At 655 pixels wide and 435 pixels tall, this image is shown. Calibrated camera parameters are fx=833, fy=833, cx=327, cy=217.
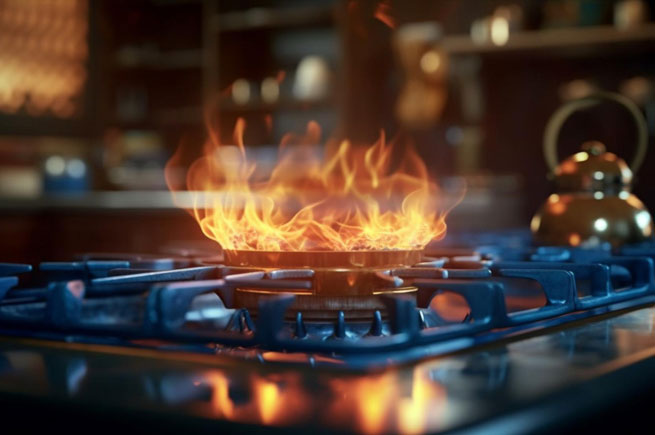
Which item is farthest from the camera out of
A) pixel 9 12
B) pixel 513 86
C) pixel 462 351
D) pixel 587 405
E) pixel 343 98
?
pixel 343 98

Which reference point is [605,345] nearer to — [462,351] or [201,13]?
[462,351]

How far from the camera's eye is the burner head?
1.93ft

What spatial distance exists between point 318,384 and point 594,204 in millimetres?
783

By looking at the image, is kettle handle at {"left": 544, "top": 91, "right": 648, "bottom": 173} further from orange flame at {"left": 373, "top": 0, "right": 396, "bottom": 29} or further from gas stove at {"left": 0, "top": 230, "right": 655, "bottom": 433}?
orange flame at {"left": 373, "top": 0, "right": 396, "bottom": 29}

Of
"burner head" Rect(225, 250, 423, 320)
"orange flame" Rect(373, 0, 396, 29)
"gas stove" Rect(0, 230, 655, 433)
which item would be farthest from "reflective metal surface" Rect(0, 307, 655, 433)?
"orange flame" Rect(373, 0, 396, 29)

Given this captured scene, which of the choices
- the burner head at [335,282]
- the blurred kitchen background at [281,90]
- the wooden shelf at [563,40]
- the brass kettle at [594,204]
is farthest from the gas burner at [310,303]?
the wooden shelf at [563,40]

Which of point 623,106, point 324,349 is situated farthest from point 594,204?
point 324,349

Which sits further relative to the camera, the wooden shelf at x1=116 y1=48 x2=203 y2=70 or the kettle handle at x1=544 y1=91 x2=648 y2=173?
the wooden shelf at x1=116 y1=48 x2=203 y2=70

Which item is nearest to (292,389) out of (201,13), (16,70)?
(16,70)

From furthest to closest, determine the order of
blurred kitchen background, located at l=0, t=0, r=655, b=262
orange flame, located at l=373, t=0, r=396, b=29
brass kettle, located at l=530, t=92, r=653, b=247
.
Answer: orange flame, located at l=373, t=0, r=396, b=29
blurred kitchen background, located at l=0, t=0, r=655, b=262
brass kettle, located at l=530, t=92, r=653, b=247

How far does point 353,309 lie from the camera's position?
1.96 feet

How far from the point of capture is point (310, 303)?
23.1 inches

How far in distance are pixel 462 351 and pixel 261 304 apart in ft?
0.42

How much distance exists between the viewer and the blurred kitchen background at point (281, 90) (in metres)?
3.39
